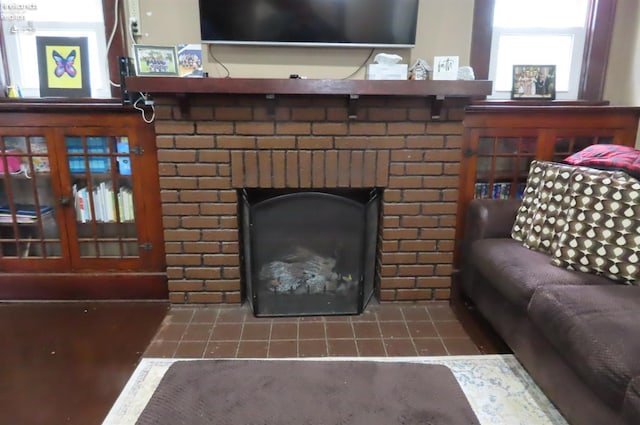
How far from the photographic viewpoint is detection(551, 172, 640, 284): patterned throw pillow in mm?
1622

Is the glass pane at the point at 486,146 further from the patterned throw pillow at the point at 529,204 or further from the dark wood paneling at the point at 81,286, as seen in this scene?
the dark wood paneling at the point at 81,286

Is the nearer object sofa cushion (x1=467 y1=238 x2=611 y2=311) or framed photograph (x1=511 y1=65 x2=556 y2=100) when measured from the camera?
sofa cushion (x1=467 y1=238 x2=611 y2=311)

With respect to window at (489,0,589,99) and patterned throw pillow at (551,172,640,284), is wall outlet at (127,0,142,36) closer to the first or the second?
window at (489,0,589,99)

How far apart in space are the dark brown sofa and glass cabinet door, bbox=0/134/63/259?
2299 mm

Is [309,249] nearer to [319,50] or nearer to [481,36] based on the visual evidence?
[319,50]

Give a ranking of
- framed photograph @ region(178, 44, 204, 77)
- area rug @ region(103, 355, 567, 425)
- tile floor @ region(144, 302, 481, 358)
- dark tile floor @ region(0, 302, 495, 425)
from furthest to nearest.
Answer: framed photograph @ region(178, 44, 204, 77) → tile floor @ region(144, 302, 481, 358) → dark tile floor @ region(0, 302, 495, 425) → area rug @ region(103, 355, 567, 425)

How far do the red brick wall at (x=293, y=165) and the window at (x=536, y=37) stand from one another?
1.68 ft

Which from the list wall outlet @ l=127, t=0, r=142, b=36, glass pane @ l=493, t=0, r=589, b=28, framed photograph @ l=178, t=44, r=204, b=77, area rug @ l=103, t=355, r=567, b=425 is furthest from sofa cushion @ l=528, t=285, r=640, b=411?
wall outlet @ l=127, t=0, r=142, b=36

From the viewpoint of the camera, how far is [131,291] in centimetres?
247

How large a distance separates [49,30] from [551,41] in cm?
275

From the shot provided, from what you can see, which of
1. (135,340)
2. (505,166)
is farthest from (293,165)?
(505,166)

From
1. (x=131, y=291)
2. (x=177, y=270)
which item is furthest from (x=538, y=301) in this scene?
(x=131, y=291)

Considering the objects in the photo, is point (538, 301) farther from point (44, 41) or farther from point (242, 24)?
point (44, 41)

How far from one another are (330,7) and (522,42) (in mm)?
1124
